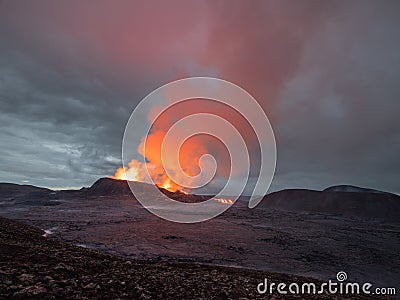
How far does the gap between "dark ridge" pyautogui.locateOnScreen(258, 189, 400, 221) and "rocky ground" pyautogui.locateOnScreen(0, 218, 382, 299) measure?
138m

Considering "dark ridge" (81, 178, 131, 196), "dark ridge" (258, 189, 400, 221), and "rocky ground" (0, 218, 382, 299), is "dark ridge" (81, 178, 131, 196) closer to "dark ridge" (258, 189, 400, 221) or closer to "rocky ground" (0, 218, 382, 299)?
"dark ridge" (258, 189, 400, 221)

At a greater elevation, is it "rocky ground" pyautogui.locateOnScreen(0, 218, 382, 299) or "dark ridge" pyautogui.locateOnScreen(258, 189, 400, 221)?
"dark ridge" pyautogui.locateOnScreen(258, 189, 400, 221)

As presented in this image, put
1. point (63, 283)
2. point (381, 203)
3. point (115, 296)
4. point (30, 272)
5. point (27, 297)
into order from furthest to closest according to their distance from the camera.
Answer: point (381, 203) < point (30, 272) < point (63, 283) < point (115, 296) < point (27, 297)

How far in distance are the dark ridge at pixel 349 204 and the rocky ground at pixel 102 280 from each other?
138391 mm

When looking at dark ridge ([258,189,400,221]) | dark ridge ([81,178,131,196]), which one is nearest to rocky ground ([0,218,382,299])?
dark ridge ([258,189,400,221])

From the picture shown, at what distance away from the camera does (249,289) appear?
16938mm

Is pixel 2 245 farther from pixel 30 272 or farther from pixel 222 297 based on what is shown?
pixel 222 297

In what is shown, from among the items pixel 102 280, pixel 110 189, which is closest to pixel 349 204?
pixel 110 189

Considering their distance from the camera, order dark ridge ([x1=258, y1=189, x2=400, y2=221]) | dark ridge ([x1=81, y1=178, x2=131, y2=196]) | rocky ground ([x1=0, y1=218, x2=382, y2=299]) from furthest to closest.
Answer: dark ridge ([x1=81, y1=178, x2=131, y2=196])
dark ridge ([x1=258, y1=189, x2=400, y2=221])
rocky ground ([x1=0, y1=218, x2=382, y2=299])

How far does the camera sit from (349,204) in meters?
153

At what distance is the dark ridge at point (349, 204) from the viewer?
5497 inches

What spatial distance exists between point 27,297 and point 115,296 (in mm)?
3832

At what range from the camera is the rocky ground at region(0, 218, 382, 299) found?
14242 millimetres

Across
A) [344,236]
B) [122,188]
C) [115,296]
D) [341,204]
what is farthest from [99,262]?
[122,188]
